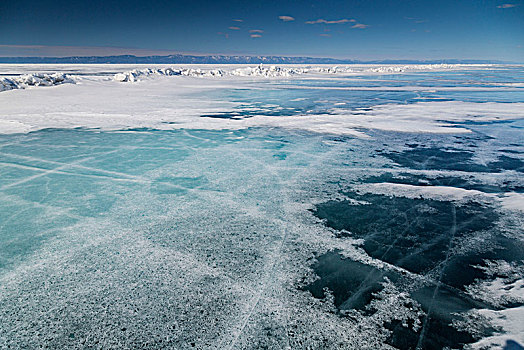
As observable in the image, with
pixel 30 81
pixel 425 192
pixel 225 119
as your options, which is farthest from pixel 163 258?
pixel 30 81

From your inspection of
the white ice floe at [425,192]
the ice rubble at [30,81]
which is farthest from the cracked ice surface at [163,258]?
the ice rubble at [30,81]

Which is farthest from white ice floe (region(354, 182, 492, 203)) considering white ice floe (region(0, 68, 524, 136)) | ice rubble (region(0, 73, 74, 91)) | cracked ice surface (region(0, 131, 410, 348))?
ice rubble (region(0, 73, 74, 91))

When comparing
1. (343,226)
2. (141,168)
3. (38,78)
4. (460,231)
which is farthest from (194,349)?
(38,78)

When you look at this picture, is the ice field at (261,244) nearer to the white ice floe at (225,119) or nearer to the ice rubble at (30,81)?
the white ice floe at (225,119)

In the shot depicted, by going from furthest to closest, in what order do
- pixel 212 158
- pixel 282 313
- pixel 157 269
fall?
pixel 212 158 → pixel 157 269 → pixel 282 313

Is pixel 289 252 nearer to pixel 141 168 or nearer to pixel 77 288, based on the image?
pixel 77 288
